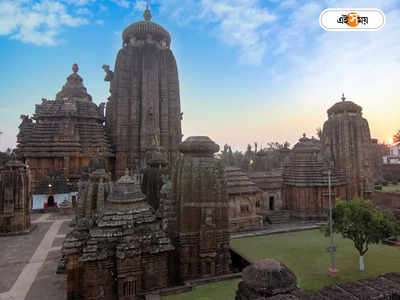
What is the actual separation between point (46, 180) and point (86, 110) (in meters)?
11.9

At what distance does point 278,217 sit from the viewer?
2425cm

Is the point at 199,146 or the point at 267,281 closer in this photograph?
the point at 267,281

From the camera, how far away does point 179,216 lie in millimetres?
10047

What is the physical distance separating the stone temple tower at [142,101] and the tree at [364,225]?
82.0 ft

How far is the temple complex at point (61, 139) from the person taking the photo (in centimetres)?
3183

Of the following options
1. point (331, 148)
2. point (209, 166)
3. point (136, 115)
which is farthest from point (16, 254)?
point (331, 148)

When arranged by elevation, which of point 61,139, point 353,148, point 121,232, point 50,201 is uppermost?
point 61,139

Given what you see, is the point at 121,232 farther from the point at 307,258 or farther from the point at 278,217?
the point at 278,217

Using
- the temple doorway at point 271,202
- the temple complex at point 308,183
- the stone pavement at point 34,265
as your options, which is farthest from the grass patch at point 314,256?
the temple doorway at point 271,202

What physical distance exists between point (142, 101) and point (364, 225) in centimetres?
2982

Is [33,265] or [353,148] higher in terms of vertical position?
[353,148]

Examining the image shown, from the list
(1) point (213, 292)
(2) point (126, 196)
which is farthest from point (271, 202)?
(2) point (126, 196)

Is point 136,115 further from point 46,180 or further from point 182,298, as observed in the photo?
point 182,298

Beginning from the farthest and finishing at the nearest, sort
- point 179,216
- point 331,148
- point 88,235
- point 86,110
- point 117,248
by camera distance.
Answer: point 86,110
point 331,148
point 179,216
point 88,235
point 117,248
